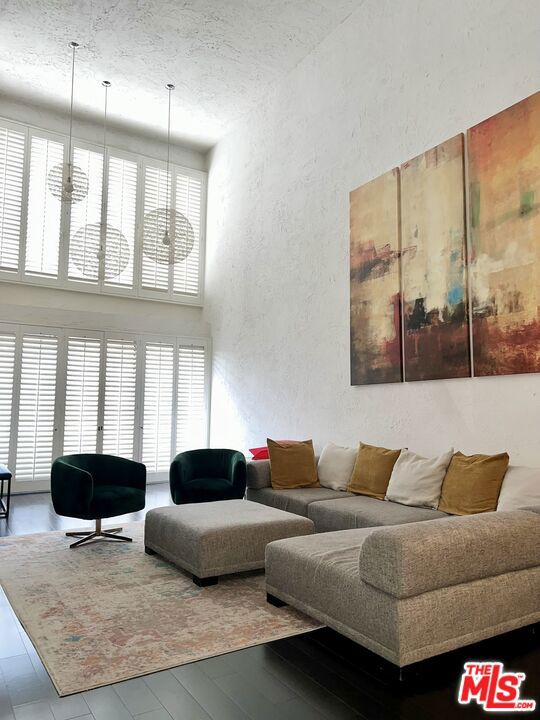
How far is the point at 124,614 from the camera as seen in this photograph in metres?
3.10

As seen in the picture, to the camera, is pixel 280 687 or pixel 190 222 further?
pixel 190 222

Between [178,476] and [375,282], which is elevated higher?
[375,282]

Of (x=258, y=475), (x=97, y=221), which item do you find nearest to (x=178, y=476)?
(x=258, y=475)

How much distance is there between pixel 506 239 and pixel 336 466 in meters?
2.39

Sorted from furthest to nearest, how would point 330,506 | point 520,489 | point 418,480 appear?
1. point 330,506
2. point 418,480
3. point 520,489

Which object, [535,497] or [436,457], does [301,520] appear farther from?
[535,497]

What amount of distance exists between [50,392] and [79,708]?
5682 mm

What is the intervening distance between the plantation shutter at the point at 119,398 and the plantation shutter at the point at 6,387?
119 centimetres

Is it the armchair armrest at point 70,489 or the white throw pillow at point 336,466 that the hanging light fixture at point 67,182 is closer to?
the armchair armrest at point 70,489

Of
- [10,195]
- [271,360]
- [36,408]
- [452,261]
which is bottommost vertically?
[36,408]

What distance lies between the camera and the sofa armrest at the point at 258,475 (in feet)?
17.3

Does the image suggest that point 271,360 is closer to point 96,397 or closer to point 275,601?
point 96,397

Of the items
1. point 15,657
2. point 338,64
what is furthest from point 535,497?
point 338,64

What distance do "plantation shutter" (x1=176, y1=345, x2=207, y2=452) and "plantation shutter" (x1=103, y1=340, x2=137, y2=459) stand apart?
714mm
